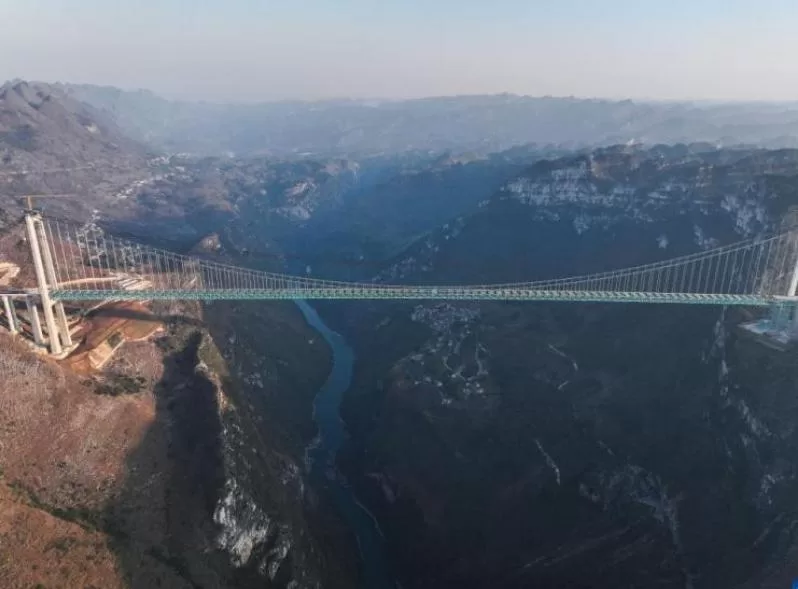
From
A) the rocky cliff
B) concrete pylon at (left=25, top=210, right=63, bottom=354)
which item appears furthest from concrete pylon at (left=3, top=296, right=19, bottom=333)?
the rocky cliff

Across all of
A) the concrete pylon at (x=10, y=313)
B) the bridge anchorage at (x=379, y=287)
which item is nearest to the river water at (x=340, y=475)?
the bridge anchorage at (x=379, y=287)

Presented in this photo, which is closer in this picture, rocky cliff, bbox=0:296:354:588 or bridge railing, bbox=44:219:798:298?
rocky cliff, bbox=0:296:354:588

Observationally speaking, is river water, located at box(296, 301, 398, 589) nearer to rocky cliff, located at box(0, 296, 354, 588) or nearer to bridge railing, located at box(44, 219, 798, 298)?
rocky cliff, located at box(0, 296, 354, 588)

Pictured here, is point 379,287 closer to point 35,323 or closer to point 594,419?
point 594,419

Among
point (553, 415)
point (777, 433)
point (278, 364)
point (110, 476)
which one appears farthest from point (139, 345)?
point (777, 433)

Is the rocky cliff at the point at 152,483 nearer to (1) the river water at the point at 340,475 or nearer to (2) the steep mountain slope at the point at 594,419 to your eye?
(1) the river water at the point at 340,475

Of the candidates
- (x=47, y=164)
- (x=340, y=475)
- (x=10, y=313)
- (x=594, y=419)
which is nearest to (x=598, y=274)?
(x=594, y=419)
